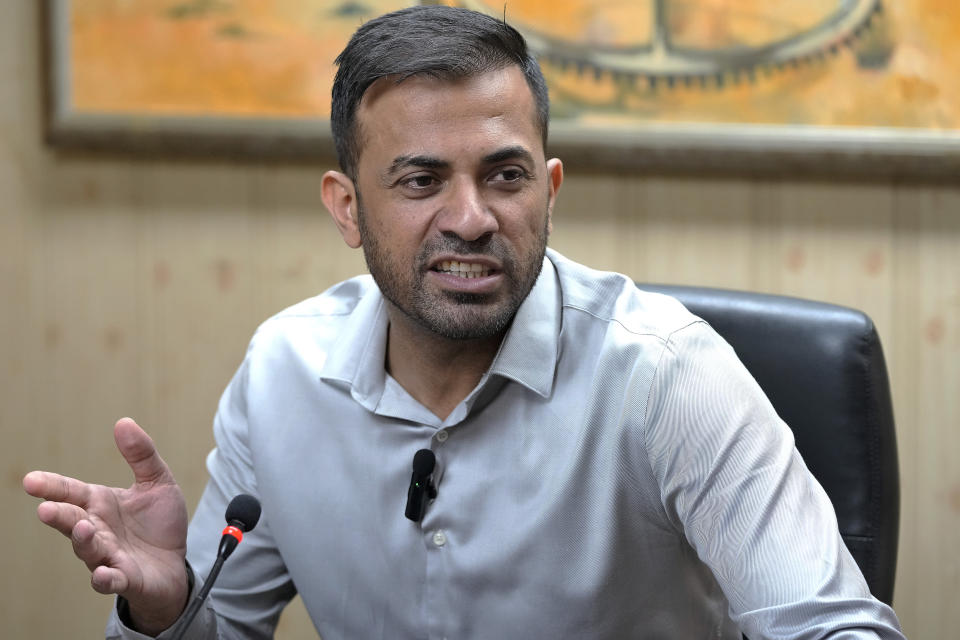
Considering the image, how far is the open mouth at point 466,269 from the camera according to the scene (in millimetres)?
1251

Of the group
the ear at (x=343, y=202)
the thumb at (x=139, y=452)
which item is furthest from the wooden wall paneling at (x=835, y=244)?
the thumb at (x=139, y=452)

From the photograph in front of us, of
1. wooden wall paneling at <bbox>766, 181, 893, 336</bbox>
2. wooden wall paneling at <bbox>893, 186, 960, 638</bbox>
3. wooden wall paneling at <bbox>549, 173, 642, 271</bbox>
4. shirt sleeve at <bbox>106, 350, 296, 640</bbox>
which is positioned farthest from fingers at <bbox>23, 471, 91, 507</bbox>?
wooden wall paneling at <bbox>893, 186, 960, 638</bbox>

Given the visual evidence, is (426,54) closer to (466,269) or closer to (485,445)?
(466,269)

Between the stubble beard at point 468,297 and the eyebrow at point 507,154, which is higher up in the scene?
the eyebrow at point 507,154

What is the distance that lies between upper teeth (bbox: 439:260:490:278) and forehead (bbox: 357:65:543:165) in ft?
0.45

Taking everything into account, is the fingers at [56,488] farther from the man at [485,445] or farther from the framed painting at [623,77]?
the framed painting at [623,77]

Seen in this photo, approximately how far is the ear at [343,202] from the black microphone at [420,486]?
0.33 meters

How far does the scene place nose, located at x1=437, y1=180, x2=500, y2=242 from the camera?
4.00 ft

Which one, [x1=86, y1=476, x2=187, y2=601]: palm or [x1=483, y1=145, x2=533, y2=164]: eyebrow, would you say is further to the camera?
[x1=483, y1=145, x2=533, y2=164]: eyebrow

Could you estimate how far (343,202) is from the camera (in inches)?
57.0

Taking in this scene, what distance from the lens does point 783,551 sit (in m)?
1.09

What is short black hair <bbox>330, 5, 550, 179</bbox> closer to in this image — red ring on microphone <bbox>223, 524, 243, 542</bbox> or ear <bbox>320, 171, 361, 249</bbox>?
ear <bbox>320, 171, 361, 249</bbox>

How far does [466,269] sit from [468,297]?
0.11 feet

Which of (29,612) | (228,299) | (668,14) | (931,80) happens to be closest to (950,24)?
(931,80)
